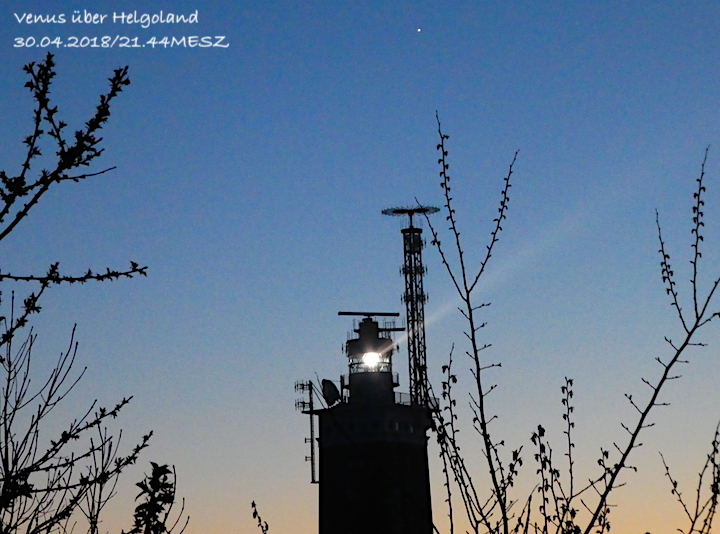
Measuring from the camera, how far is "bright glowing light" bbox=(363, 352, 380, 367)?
43156 mm

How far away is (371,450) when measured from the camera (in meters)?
40.7

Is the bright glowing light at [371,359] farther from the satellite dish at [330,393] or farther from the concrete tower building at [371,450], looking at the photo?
the satellite dish at [330,393]

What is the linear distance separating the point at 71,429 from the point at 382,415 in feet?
110

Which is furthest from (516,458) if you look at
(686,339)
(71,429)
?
(71,429)

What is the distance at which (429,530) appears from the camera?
4081cm

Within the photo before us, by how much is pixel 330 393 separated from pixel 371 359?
104 inches

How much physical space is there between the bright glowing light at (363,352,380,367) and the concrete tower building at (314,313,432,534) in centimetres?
5

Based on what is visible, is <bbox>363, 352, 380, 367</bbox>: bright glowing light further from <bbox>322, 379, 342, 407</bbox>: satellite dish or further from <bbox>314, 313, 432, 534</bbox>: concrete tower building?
<bbox>322, 379, 342, 407</bbox>: satellite dish

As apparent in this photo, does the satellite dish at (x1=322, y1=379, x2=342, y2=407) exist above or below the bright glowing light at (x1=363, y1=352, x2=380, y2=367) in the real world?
below

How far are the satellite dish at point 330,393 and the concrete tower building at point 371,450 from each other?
0.15 ft

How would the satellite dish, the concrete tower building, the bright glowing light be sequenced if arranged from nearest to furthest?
1. the concrete tower building
2. the bright glowing light
3. the satellite dish

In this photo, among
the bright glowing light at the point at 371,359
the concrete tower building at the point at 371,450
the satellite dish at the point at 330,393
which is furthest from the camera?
the satellite dish at the point at 330,393

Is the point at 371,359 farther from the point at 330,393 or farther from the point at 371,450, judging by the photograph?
the point at 371,450

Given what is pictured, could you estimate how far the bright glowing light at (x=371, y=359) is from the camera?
4316cm
